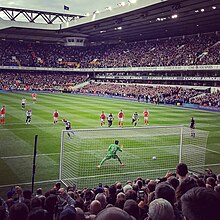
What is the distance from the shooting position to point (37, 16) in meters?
80.8

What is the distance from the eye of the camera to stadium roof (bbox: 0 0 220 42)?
4591cm

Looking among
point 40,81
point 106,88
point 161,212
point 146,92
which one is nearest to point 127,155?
point 161,212

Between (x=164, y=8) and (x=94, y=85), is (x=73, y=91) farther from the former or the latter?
(x=164, y=8)

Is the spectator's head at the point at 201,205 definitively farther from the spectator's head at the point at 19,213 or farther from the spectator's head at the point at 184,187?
the spectator's head at the point at 184,187

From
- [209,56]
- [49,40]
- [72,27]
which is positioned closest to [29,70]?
[49,40]

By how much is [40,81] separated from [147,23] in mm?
40264

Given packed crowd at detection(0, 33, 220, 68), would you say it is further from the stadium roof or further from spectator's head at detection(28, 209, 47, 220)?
spectator's head at detection(28, 209, 47, 220)

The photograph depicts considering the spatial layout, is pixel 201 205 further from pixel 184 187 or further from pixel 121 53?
pixel 121 53

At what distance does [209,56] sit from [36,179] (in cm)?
4908

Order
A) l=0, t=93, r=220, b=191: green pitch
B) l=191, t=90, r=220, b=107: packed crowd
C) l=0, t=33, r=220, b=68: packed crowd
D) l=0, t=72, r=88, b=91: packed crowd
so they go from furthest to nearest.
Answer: l=0, t=72, r=88, b=91: packed crowd < l=0, t=33, r=220, b=68: packed crowd < l=191, t=90, r=220, b=107: packed crowd < l=0, t=93, r=220, b=191: green pitch

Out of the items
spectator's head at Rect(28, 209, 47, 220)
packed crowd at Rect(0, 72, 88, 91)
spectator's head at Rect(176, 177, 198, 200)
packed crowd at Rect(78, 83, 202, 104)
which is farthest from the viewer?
packed crowd at Rect(0, 72, 88, 91)

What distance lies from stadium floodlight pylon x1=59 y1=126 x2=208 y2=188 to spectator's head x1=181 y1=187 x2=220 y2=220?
10.8 meters

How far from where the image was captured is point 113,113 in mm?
37219

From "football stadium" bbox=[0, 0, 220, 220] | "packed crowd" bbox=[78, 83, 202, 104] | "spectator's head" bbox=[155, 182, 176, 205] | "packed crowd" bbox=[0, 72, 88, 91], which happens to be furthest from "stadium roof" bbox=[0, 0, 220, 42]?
"spectator's head" bbox=[155, 182, 176, 205]
